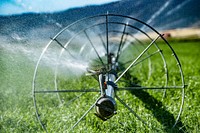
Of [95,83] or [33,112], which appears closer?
[33,112]

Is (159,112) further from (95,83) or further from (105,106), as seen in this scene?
(95,83)

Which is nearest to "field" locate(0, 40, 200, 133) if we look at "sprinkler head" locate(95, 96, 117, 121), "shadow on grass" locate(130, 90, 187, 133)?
"shadow on grass" locate(130, 90, 187, 133)

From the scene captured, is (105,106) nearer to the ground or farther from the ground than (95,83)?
nearer to the ground

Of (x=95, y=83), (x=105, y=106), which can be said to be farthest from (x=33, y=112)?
(x=105, y=106)

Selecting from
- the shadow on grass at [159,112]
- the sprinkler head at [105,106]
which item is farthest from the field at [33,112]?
the sprinkler head at [105,106]

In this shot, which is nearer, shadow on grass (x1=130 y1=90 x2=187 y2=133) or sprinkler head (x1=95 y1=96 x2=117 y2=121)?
sprinkler head (x1=95 y1=96 x2=117 y2=121)

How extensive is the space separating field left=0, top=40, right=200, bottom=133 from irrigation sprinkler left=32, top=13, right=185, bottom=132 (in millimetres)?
A: 36

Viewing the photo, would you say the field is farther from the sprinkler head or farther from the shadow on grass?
the sprinkler head

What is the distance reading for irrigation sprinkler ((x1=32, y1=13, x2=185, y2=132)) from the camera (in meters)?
2.75

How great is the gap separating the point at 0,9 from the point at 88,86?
1.54 m

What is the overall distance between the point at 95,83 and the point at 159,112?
52.1 inches

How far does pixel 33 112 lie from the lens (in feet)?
11.8

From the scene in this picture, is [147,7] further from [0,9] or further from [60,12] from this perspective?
[0,9]

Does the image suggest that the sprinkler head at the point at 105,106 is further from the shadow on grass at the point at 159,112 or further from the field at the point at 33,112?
the shadow on grass at the point at 159,112
